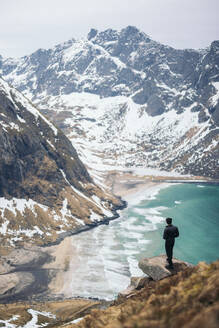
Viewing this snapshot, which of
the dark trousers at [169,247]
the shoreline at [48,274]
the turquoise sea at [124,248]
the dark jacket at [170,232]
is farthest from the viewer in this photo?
the turquoise sea at [124,248]

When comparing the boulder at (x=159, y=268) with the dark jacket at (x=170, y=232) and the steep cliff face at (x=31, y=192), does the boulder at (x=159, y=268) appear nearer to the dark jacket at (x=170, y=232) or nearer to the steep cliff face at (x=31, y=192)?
the dark jacket at (x=170, y=232)

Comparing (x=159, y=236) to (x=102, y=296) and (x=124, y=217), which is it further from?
(x=102, y=296)

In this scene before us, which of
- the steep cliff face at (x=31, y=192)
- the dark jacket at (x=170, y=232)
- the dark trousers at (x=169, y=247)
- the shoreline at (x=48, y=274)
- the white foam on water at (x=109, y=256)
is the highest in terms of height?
the dark jacket at (x=170, y=232)

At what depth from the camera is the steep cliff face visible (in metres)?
149

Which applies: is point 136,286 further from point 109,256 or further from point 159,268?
point 109,256

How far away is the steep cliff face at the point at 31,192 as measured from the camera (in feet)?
490

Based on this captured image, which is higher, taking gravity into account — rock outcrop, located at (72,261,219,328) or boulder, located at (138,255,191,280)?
rock outcrop, located at (72,261,219,328)


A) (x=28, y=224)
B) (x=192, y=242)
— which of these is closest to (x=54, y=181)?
(x=28, y=224)

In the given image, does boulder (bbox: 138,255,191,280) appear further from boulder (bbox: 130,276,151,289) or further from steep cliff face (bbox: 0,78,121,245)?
steep cliff face (bbox: 0,78,121,245)

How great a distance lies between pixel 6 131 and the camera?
17662 centimetres

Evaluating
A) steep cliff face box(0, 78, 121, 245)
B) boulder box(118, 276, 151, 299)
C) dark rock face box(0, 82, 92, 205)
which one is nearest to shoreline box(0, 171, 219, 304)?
steep cliff face box(0, 78, 121, 245)

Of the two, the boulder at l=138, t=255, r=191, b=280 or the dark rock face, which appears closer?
the boulder at l=138, t=255, r=191, b=280

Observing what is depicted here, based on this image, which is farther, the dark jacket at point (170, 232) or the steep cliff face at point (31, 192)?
the steep cliff face at point (31, 192)

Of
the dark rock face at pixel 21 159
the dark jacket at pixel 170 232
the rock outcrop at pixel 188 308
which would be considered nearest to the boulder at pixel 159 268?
the dark jacket at pixel 170 232
